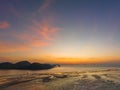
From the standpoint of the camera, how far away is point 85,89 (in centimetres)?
2886

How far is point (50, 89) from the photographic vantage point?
94.5 feet

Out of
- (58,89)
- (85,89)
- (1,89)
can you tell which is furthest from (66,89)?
(1,89)

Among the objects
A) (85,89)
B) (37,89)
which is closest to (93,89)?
(85,89)

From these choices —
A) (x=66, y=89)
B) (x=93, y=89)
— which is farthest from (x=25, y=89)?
(x=93, y=89)

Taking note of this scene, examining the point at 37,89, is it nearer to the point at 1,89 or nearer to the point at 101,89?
the point at 1,89

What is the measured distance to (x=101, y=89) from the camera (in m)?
29.0

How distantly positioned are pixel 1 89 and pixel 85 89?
13.8 meters

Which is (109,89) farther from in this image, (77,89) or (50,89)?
(50,89)

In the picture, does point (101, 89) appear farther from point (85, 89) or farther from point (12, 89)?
point (12, 89)

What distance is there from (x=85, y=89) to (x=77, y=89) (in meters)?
1.33

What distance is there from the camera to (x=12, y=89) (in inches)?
1132

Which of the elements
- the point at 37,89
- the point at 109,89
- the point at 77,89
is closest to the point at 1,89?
the point at 37,89

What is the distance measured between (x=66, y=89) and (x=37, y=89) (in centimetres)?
Answer: 474

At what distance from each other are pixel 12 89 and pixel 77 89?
10724 millimetres
